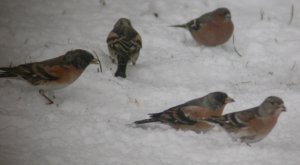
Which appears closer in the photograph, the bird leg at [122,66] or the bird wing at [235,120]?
the bird wing at [235,120]

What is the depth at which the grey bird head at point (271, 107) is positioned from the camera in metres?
6.35

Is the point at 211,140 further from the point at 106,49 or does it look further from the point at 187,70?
the point at 106,49

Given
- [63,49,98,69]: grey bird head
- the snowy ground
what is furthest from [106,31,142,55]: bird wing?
[63,49,98,69]: grey bird head

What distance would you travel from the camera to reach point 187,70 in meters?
8.52

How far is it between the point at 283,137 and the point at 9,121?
2976 mm

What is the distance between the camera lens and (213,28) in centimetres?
961

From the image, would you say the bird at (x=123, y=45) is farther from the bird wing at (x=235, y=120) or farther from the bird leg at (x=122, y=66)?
the bird wing at (x=235, y=120)

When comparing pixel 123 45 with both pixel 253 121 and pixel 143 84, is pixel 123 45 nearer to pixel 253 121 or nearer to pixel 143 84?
pixel 143 84

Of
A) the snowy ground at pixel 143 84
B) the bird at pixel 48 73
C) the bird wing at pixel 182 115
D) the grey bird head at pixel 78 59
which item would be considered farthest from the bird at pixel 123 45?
the bird wing at pixel 182 115

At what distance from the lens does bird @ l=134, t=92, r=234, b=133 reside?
6.54 m

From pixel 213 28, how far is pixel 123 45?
1751 mm

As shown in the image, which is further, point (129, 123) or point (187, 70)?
point (187, 70)

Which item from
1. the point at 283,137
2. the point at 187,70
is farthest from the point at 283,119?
the point at 187,70

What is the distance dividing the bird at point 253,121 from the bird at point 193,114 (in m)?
0.16
